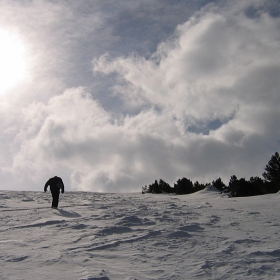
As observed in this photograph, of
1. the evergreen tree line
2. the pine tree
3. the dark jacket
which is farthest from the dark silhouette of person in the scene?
the pine tree

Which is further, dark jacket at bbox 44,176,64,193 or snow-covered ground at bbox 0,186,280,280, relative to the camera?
dark jacket at bbox 44,176,64,193

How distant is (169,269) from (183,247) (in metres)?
1.20

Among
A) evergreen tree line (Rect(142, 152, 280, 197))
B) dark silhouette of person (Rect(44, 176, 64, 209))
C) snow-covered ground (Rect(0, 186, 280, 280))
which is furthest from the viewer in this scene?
evergreen tree line (Rect(142, 152, 280, 197))

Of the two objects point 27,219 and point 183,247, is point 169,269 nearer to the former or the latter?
point 183,247

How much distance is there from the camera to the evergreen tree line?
2330 cm

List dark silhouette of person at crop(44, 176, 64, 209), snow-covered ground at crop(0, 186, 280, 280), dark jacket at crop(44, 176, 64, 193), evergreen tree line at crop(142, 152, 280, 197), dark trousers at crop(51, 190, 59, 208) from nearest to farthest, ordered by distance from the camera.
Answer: snow-covered ground at crop(0, 186, 280, 280) → dark trousers at crop(51, 190, 59, 208) → dark silhouette of person at crop(44, 176, 64, 209) → dark jacket at crop(44, 176, 64, 193) → evergreen tree line at crop(142, 152, 280, 197)

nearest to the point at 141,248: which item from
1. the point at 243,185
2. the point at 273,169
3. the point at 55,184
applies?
the point at 55,184

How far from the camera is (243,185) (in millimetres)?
23281

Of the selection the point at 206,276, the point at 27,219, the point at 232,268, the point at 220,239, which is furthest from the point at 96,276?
the point at 27,219

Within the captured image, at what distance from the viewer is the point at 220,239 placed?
5.95 metres

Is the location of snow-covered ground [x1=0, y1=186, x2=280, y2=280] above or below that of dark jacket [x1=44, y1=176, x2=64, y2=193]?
below

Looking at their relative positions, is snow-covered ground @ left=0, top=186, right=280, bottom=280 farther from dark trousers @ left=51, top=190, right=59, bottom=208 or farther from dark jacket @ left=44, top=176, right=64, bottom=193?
dark jacket @ left=44, top=176, right=64, bottom=193

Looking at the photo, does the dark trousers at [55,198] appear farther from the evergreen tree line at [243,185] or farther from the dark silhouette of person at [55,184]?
the evergreen tree line at [243,185]

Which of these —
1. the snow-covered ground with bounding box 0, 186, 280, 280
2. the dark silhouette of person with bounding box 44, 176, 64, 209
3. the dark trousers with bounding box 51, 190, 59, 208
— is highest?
the dark silhouette of person with bounding box 44, 176, 64, 209
